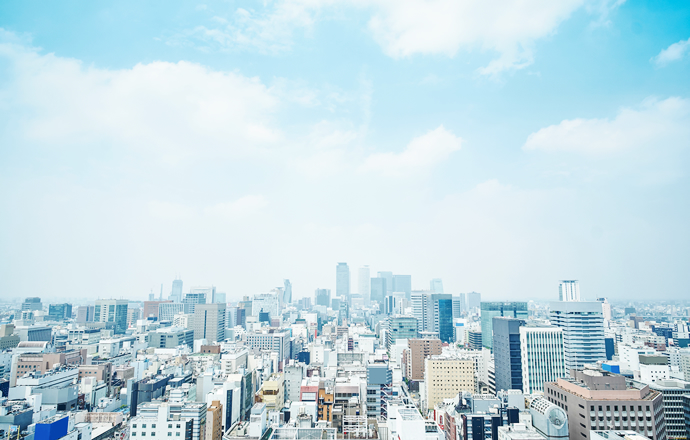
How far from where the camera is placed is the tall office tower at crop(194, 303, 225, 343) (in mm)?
47781

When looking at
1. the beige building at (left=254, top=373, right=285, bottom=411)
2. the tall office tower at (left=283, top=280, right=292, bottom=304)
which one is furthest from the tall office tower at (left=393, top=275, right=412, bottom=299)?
the beige building at (left=254, top=373, right=285, bottom=411)

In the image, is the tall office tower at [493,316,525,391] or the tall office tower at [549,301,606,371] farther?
the tall office tower at [549,301,606,371]

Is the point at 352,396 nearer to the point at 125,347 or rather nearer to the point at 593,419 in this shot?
the point at 593,419

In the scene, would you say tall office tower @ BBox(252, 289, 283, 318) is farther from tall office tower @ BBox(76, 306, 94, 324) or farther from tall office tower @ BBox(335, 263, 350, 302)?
tall office tower @ BBox(335, 263, 350, 302)

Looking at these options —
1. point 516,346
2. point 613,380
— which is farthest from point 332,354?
point 613,380

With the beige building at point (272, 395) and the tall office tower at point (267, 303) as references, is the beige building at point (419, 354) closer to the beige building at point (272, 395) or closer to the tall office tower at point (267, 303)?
the beige building at point (272, 395)

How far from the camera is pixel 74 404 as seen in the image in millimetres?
20172

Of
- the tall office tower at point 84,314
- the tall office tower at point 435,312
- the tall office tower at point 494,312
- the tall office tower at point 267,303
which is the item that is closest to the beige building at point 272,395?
the tall office tower at point 494,312

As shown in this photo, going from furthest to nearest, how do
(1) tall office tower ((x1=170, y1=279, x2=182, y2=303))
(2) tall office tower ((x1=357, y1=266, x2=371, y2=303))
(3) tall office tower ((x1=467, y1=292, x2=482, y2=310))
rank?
(2) tall office tower ((x1=357, y1=266, x2=371, y2=303)), (3) tall office tower ((x1=467, y1=292, x2=482, y2=310)), (1) tall office tower ((x1=170, y1=279, x2=182, y2=303))

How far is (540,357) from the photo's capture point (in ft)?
79.4

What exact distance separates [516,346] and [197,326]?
1439 inches

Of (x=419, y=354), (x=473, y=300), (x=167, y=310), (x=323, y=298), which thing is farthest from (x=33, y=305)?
(x=473, y=300)

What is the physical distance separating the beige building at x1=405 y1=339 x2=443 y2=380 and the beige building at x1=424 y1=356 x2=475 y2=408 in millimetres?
7508

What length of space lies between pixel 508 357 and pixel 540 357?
1976 millimetres
